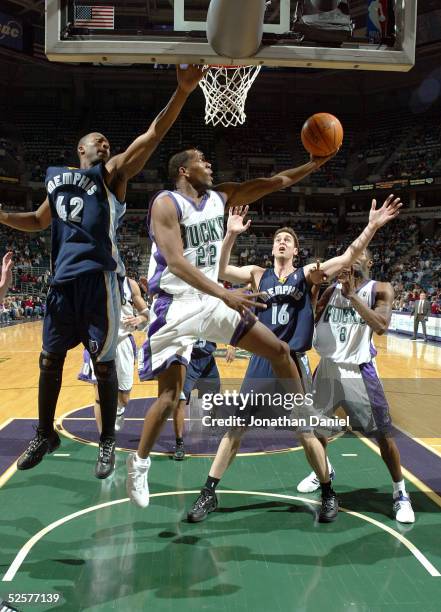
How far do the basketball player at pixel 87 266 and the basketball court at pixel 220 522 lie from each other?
1.64 feet

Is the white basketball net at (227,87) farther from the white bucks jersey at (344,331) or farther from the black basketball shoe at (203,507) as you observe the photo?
the black basketball shoe at (203,507)

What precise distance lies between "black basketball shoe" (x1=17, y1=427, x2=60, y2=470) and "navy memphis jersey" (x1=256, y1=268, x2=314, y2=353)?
179 centimetres

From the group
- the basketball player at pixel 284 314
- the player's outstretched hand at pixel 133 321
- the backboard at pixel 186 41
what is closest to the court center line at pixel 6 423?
the player's outstretched hand at pixel 133 321

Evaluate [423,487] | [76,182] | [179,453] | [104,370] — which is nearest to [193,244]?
Answer: [76,182]

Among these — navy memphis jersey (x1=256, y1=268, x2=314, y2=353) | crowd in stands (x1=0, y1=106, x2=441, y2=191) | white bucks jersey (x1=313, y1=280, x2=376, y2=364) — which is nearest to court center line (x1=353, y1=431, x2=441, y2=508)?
white bucks jersey (x1=313, y1=280, x2=376, y2=364)

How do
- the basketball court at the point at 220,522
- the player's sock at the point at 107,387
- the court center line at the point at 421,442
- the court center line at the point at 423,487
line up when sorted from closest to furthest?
the basketball court at the point at 220,522 < the player's sock at the point at 107,387 < the court center line at the point at 423,487 < the court center line at the point at 421,442

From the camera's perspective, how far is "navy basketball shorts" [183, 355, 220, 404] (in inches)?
232

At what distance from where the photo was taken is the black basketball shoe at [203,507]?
13.6ft

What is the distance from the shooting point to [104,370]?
3.49 m

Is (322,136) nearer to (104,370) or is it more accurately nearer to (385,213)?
(385,213)

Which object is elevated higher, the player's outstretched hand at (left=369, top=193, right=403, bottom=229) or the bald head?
the bald head

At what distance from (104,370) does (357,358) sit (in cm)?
202

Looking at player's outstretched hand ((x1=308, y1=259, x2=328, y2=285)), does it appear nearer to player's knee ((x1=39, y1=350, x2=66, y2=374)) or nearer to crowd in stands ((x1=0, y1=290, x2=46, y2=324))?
player's knee ((x1=39, y1=350, x2=66, y2=374))

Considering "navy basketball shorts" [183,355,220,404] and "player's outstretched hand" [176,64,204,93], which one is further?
"navy basketball shorts" [183,355,220,404]
